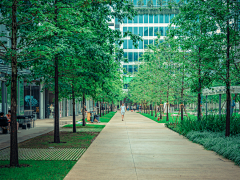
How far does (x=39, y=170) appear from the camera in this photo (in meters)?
7.47

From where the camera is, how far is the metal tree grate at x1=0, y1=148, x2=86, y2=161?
9323mm

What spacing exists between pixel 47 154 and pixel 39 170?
102 inches

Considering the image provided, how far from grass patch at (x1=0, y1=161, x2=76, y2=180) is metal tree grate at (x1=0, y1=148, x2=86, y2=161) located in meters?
0.73

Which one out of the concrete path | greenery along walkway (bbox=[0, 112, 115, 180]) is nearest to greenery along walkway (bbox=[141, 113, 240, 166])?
the concrete path

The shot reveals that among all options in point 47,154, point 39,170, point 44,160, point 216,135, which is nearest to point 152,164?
point 39,170

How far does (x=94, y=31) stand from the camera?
12469 millimetres

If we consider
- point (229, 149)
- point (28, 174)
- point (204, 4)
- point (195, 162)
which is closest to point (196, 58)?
point (204, 4)

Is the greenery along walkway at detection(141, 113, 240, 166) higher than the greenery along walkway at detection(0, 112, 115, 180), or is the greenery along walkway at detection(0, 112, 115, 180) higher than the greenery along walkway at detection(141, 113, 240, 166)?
the greenery along walkway at detection(141, 113, 240, 166)

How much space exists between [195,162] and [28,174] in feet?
15.3

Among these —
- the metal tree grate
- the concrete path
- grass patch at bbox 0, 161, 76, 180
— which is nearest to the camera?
grass patch at bbox 0, 161, 76, 180

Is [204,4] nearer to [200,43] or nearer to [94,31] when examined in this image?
[200,43]

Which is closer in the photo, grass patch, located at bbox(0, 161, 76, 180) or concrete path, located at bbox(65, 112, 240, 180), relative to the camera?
grass patch, located at bbox(0, 161, 76, 180)

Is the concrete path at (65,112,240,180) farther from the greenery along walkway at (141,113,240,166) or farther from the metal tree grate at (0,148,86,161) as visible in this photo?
the metal tree grate at (0,148,86,161)

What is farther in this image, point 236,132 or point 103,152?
point 236,132
